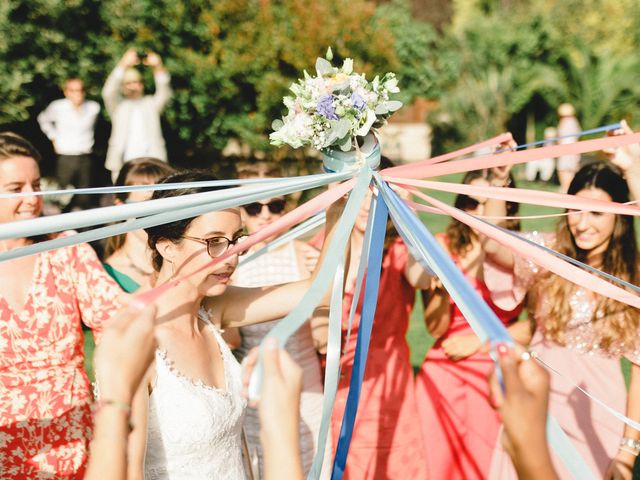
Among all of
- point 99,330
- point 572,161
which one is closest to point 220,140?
point 572,161

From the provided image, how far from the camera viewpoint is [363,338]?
246 cm

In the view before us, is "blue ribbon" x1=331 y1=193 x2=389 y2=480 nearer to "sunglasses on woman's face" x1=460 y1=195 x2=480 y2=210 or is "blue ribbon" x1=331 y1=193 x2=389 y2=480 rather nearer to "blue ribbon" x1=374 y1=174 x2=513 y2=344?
"blue ribbon" x1=374 y1=174 x2=513 y2=344

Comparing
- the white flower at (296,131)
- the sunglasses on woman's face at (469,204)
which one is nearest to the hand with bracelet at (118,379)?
the white flower at (296,131)

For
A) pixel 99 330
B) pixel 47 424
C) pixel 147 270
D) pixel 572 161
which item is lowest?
pixel 47 424

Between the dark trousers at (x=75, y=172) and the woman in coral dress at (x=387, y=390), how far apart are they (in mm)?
5847

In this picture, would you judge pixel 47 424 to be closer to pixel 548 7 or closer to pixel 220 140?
pixel 220 140

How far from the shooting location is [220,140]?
12.2 metres

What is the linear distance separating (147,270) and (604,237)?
221 centimetres

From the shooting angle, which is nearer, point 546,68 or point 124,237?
point 124,237

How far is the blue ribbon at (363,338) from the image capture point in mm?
2342

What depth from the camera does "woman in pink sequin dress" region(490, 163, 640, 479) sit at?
9.79ft

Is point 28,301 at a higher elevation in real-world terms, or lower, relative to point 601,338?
higher

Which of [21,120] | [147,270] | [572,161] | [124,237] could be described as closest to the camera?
[147,270]

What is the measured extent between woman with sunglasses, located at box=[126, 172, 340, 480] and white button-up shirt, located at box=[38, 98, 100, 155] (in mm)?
6418
